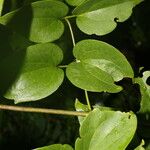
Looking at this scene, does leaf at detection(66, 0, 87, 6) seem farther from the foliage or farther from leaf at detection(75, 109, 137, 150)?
leaf at detection(75, 109, 137, 150)

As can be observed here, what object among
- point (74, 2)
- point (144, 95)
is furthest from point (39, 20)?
point (144, 95)

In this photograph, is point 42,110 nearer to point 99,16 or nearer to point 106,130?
point 106,130

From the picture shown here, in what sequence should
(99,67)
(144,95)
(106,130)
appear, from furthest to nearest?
(144,95) → (99,67) → (106,130)

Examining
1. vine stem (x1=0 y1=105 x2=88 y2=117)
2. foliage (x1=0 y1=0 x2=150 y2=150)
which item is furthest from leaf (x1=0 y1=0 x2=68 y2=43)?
vine stem (x1=0 y1=105 x2=88 y2=117)

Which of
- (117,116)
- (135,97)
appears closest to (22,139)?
(135,97)

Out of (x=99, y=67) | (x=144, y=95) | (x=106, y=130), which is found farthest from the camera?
(x=144, y=95)

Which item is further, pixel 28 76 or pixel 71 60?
pixel 71 60

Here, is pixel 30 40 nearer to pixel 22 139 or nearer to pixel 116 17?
pixel 116 17
